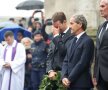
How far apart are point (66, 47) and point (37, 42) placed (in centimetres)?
409

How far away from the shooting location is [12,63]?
12.3 m

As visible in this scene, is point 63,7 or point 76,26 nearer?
point 76,26

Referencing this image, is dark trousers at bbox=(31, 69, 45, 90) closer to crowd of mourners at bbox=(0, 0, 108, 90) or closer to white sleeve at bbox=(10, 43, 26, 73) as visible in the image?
white sleeve at bbox=(10, 43, 26, 73)

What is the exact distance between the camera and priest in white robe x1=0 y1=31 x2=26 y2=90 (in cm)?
1238

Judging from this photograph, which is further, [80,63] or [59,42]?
[59,42]

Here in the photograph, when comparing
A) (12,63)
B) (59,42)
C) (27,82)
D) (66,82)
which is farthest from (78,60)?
(27,82)

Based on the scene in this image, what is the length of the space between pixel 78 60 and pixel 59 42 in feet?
2.31

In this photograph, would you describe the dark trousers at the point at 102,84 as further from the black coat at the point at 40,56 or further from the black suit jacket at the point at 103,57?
the black coat at the point at 40,56

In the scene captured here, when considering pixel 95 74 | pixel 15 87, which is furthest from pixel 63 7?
pixel 95 74

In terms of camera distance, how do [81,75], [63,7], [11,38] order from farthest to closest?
[11,38] → [63,7] → [81,75]

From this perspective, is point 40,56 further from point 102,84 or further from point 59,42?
point 102,84

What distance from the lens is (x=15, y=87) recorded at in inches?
493

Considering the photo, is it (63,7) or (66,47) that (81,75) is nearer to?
(66,47)

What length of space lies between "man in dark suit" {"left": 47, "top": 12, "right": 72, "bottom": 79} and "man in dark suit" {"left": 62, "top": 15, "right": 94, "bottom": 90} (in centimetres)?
38
